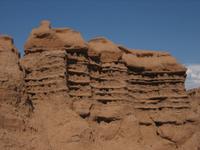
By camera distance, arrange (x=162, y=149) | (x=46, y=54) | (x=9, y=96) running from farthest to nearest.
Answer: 1. (x=162, y=149)
2. (x=46, y=54)
3. (x=9, y=96)

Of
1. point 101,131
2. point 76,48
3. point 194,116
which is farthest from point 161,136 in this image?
point 76,48

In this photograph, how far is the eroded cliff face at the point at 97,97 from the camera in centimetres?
3250

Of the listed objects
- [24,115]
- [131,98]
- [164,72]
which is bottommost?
[24,115]

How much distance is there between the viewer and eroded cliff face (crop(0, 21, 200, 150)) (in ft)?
107

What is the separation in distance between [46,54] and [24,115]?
21.1 ft

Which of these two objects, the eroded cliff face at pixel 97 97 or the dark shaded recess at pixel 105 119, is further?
the dark shaded recess at pixel 105 119

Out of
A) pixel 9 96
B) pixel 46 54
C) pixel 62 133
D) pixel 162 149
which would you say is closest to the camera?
pixel 9 96

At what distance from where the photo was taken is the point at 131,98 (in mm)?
40625

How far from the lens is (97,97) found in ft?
124

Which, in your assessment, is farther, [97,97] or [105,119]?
[97,97]

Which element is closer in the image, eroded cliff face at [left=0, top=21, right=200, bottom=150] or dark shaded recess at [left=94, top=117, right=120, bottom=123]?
eroded cliff face at [left=0, top=21, right=200, bottom=150]

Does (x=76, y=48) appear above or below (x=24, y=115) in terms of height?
above

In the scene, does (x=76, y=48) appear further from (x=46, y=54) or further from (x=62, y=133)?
(x=62, y=133)

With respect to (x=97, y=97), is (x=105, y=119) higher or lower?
lower
